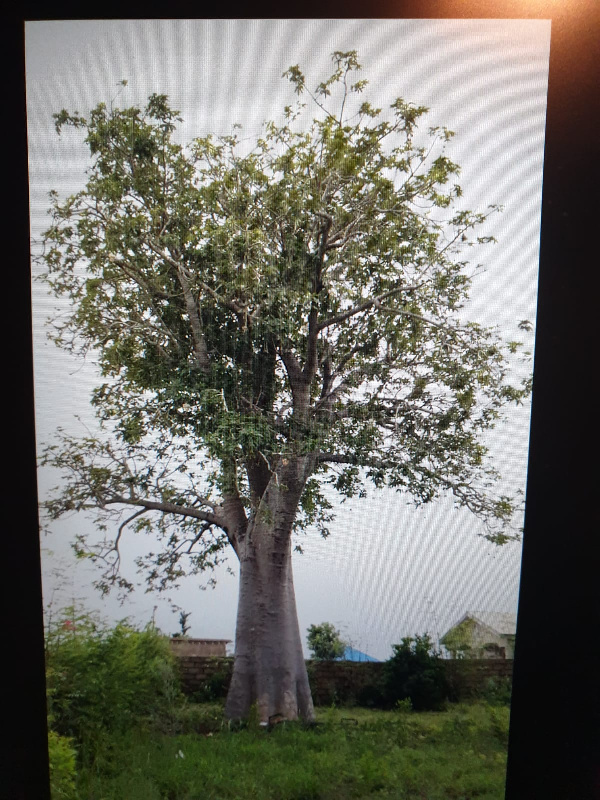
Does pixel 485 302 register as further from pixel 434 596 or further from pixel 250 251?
pixel 434 596

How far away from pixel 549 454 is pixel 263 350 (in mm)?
724

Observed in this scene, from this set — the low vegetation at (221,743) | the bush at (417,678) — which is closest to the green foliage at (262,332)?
the low vegetation at (221,743)

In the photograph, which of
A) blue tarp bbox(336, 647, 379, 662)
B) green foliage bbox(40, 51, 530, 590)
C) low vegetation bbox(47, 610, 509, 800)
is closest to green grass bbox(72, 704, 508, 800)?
low vegetation bbox(47, 610, 509, 800)

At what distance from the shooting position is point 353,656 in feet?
5.49

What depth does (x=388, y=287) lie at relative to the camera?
5.35 feet

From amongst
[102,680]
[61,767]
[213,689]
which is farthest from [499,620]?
[61,767]

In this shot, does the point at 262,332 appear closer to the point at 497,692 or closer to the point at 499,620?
the point at 499,620

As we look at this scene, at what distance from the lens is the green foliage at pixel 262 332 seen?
1606 mm

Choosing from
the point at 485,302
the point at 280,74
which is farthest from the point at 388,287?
the point at 280,74

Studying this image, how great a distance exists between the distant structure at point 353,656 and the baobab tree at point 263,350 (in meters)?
0.11

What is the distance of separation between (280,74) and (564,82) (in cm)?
64

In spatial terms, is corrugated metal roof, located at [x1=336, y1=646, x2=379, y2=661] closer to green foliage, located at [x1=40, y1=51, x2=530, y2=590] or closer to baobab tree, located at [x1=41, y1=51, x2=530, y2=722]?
baobab tree, located at [x1=41, y1=51, x2=530, y2=722]

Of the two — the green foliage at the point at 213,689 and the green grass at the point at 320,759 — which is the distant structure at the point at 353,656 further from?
the green foliage at the point at 213,689

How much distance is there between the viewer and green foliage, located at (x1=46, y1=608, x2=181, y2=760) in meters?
1.65
